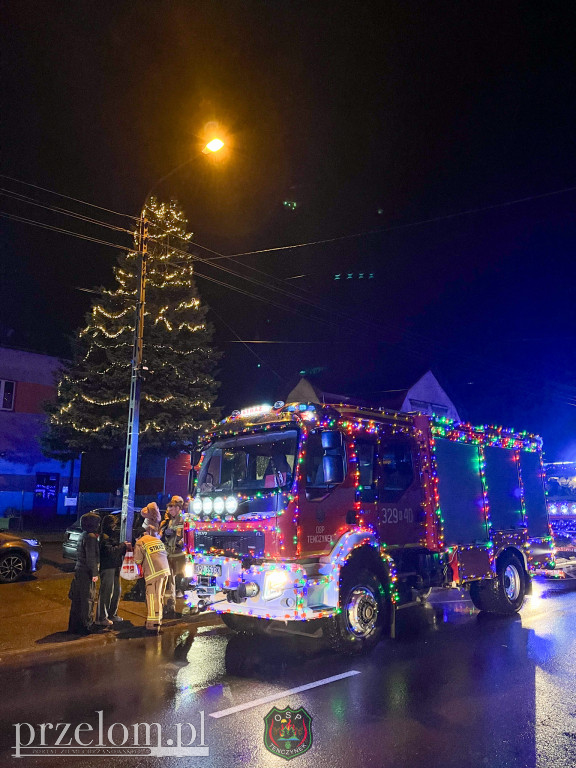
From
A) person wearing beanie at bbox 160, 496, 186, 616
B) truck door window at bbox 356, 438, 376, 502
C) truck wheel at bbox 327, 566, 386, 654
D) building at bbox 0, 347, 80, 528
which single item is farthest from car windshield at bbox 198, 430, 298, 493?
building at bbox 0, 347, 80, 528

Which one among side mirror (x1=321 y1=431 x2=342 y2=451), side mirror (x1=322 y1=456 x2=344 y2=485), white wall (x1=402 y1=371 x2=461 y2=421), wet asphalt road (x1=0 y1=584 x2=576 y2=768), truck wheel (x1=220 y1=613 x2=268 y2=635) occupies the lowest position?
wet asphalt road (x1=0 y1=584 x2=576 y2=768)

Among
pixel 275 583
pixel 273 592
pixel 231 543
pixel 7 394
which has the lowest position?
pixel 273 592

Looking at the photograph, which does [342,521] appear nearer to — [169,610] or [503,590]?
[169,610]

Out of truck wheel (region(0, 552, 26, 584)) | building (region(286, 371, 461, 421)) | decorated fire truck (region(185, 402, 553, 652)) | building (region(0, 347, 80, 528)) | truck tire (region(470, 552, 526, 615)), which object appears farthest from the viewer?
building (region(286, 371, 461, 421))

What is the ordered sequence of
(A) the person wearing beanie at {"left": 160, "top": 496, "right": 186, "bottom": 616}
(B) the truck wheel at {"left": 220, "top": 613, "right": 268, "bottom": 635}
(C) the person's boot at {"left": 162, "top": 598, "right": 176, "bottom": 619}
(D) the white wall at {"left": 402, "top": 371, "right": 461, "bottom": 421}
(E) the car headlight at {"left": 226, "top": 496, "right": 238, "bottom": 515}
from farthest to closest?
(D) the white wall at {"left": 402, "top": 371, "right": 461, "bottom": 421} → (A) the person wearing beanie at {"left": 160, "top": 496, "right": 186, "bottom": 616} → (C) the person's boot at {"left": 162, "top": 598, "right": 176, "bottom": 619} → (B) the truck wheel at {"left": 220, "top": 613, "right": 268, "bottom": 635} → (E) the car headlight at {"left": 226, "top": 496, "right": 238, "bottom": 515}

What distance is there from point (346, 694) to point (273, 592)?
1495mm

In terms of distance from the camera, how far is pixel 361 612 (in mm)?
7410

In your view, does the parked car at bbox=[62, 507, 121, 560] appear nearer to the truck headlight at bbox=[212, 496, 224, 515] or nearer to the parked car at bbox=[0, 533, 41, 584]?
the parked car at bbox=[0, 533, 41, 584]

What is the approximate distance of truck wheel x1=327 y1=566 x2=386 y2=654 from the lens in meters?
7.12

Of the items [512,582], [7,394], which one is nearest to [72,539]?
[512,582]

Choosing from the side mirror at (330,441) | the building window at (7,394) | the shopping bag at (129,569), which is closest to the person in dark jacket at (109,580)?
the shopping bag at (129,569)

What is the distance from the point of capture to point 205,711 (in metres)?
5.30

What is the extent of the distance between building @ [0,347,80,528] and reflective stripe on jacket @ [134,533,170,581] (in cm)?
1936

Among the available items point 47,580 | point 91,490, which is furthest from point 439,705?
point 91,490
